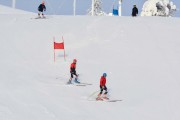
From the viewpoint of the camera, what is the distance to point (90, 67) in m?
29.5

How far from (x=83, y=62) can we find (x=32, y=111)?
12279 millimetres

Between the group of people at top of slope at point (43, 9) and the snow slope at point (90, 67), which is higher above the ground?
the group of people at top of slope at point (43, 9)

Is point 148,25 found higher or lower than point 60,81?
higher

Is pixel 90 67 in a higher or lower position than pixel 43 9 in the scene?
lower

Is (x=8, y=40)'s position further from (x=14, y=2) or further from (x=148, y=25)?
(x=14, y=2)

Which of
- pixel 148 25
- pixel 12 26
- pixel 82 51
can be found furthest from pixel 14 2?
pixel 82 51

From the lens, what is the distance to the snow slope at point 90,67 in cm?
2081

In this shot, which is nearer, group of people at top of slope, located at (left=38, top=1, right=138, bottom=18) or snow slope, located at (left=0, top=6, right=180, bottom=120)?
snow slope, located at (left=0, top=6, right=180, bottom=120)

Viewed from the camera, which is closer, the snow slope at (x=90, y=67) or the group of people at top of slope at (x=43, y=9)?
the snow slope at (x=90, y=67)

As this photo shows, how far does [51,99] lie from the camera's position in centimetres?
2159

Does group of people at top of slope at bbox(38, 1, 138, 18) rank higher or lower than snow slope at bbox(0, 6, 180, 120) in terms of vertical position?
higher

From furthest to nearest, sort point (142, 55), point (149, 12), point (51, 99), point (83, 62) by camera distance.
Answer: point (149, 12) → point (142, 55) → point (83, 62) → point (51, 99)

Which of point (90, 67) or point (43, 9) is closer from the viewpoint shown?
point (90, 67)

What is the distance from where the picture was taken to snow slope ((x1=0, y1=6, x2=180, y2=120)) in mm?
20812
